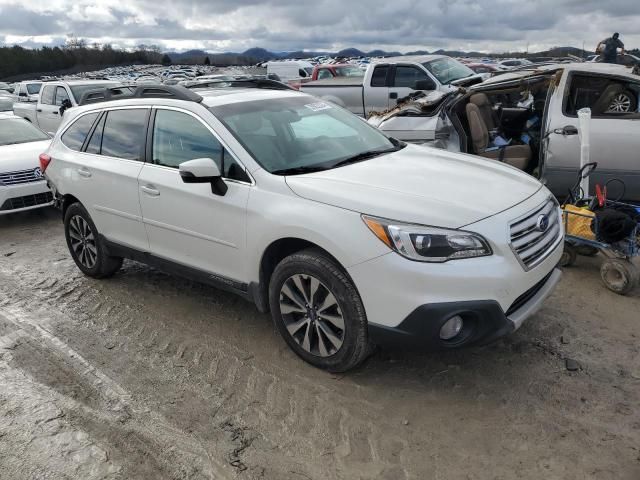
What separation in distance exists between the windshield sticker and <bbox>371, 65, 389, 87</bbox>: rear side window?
774cm

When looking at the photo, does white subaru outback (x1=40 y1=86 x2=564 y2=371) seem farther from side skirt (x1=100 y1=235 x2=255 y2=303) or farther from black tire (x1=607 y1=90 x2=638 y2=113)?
black tire (x1=607 y1=90 x2=638 y2=113)

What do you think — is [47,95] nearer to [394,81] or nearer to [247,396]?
[394,81]

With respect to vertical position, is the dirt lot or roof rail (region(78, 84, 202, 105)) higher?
roof rail (region(78, 84, 202, 105))

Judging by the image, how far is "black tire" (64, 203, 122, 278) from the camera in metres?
5.20

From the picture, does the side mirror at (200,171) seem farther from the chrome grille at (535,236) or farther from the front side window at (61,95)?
the front side window at (61,95)

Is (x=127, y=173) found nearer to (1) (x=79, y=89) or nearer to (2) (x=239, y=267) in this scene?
(2) (x=239, y=267)

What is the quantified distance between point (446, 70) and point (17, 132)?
27.7ft

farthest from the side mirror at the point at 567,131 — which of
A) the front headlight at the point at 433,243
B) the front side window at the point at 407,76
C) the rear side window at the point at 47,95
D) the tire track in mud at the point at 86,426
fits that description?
the rear side window at the point at 47,95

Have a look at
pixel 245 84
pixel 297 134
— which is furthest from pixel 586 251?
pixel 245 84

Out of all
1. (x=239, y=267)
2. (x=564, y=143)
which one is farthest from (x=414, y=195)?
(x=564, y=143)

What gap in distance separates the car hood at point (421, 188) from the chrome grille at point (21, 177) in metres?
5.82

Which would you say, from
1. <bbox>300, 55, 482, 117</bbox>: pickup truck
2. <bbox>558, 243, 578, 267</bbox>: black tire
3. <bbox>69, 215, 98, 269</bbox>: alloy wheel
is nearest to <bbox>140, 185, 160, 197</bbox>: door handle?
<bbox>69, 215, 98, 269</bbox>: alloy wheel

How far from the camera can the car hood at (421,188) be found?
3.13 m

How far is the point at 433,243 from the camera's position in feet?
9.98
